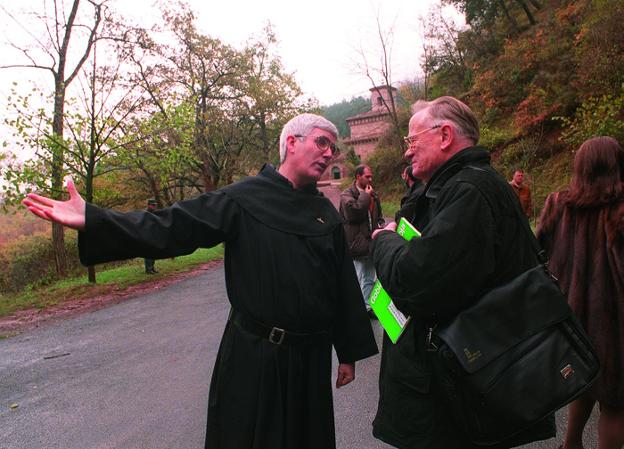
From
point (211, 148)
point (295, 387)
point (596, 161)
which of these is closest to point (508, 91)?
point (211, 148)

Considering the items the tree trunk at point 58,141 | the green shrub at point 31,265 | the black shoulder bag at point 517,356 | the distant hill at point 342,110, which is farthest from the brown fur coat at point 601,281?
the distant hill at point 342,110

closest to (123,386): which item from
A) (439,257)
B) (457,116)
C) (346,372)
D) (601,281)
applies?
(346,372)

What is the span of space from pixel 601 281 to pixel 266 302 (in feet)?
6.37

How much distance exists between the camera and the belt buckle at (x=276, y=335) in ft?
6.43

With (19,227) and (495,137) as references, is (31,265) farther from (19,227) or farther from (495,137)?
(495,137)

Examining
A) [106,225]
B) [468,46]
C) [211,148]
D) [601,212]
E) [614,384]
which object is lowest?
[614,384]

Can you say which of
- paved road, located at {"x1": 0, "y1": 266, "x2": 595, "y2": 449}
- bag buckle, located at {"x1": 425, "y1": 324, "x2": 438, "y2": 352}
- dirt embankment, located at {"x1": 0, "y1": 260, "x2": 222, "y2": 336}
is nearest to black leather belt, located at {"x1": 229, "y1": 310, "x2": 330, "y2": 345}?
bag buckle, located at {"x1": 425, "y1": 324, "x2": 438, "y2": 352}

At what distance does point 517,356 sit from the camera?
1.37 meters

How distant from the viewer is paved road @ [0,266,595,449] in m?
3.33

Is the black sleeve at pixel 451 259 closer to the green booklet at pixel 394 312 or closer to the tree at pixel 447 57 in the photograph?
the green booklet at pixel 394 312

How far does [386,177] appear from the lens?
1145 inches

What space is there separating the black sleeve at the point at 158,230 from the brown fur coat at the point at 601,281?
2.05 m

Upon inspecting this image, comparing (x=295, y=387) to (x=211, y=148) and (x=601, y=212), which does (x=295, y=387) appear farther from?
(x=211, y=148)

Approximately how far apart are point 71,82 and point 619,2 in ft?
53.4
